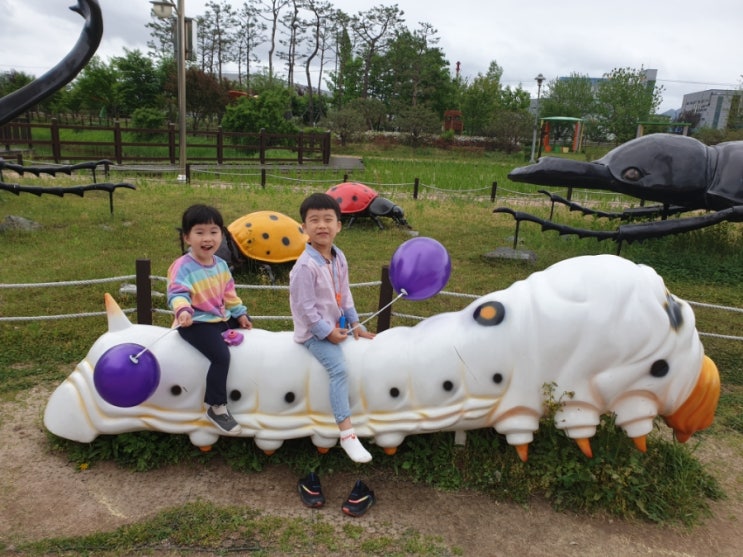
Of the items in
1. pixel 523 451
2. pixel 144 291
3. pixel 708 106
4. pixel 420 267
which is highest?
pixel 708 106

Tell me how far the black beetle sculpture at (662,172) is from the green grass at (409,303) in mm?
Answer: 1271

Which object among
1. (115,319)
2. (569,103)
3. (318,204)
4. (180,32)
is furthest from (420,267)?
(569,103)

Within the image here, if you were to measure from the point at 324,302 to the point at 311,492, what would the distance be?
3.42 feet

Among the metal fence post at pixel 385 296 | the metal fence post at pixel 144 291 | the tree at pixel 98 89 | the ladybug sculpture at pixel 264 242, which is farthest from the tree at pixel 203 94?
the metal fence post at pixel 385 296

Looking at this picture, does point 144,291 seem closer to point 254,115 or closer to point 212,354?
point 212,354

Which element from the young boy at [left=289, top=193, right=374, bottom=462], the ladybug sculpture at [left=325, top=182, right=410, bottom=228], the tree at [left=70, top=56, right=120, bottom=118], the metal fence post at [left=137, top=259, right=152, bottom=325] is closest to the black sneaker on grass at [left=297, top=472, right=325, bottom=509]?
the young boy at [left=289, top=193, right=374, bottom=462]

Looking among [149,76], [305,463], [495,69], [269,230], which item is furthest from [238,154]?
[495,69]

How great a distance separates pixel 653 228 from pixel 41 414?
5826mm

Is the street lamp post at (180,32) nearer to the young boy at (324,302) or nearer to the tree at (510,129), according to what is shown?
the young boy at (324,302)

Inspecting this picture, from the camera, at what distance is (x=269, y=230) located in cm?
693

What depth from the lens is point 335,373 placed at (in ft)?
9.58

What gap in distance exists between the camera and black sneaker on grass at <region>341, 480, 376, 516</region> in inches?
116

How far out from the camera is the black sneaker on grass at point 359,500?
2.94 meters

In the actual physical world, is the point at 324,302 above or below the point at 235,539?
above
